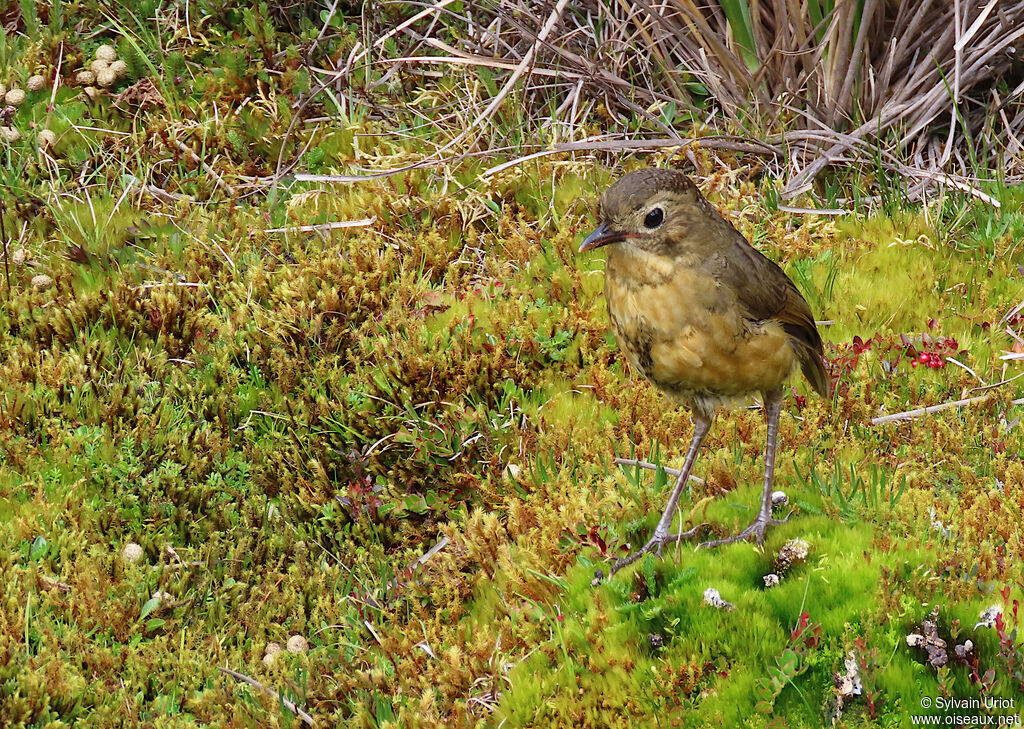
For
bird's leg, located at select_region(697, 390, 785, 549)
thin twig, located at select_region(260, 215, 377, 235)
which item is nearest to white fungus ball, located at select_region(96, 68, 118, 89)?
thin twig, located at select_region(260, 215, 377, 235)

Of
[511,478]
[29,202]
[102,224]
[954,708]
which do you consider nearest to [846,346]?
[511,478]

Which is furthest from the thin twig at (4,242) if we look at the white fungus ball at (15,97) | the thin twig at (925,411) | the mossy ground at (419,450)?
the thin twig at (925,411)

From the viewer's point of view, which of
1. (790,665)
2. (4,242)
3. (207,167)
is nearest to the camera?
(790,665)

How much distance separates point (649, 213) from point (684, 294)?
0.34 metres

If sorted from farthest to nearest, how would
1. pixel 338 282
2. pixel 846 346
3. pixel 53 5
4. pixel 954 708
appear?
pixel 53 5 < pixel 338 282 < pixel 846 346 < pixel 954 708

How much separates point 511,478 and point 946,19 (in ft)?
15.1

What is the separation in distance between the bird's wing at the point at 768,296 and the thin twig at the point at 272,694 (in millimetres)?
2481

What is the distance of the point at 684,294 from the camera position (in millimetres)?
4391

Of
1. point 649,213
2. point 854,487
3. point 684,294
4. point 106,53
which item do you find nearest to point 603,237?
point 649,213

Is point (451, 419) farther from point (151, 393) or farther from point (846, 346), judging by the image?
point (846, 346)

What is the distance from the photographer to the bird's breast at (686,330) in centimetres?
438

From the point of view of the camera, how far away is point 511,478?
5.73 metres

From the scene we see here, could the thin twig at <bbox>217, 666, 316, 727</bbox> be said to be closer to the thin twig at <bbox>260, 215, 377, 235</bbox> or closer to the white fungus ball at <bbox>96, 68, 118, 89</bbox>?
the thin twig at <bbox>260, 215, 377, 235</bbox>

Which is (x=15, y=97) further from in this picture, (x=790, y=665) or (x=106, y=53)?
(x=790, y=665)
